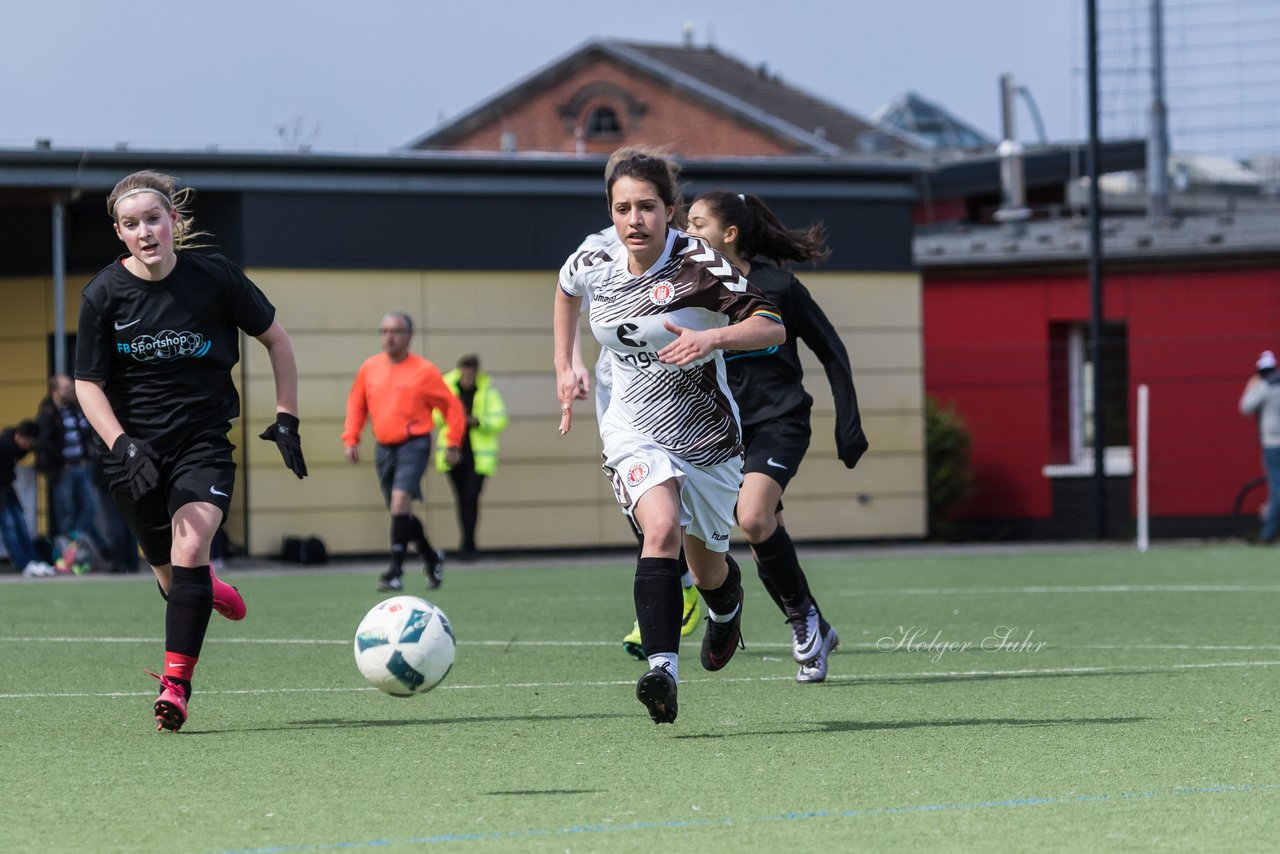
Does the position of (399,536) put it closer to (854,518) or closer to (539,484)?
(539,484)

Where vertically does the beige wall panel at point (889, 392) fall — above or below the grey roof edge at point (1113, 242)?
below

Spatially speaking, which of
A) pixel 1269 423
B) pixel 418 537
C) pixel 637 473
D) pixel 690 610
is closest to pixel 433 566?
pixel 418 537

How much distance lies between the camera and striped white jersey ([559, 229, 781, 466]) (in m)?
6.39

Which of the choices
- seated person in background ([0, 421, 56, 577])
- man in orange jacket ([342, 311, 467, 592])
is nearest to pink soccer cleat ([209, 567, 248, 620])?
man in orange jacket ([342, 311, 467, 592])

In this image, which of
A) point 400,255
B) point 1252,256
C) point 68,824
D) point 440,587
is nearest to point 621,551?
point 400,255

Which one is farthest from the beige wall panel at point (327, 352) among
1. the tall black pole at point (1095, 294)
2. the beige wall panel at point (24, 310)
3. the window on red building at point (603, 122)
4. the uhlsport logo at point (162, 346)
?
the window on red building at point (603, 122)

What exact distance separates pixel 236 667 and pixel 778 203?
44.3 ft

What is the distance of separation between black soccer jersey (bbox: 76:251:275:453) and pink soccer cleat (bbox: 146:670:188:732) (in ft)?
2.86

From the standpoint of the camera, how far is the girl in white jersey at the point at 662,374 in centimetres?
631

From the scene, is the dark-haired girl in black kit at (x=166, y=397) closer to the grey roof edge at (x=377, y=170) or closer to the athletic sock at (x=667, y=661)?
the athletic sock at (x=667, y=661)

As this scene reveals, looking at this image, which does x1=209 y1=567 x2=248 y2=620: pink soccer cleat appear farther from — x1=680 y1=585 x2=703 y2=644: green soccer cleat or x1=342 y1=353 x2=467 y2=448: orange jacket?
x1=342 y1=353 x2=467 y2=448: orange jacket

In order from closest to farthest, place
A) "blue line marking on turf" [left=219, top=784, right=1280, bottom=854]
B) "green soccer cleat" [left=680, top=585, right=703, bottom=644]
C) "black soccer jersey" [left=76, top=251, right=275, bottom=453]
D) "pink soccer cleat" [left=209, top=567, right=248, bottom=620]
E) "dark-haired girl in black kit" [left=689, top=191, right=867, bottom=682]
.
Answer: "blue line marking on turf" [left=219, top=784, right=1280, bottom=854] → "black soccer jersey" [left=76, top=251, right=275, bottom=453] → "pink soccer cleat" [left=209, top=567, right=248, bottom=620] → "dark-haired girl in black kit" [left=689, top=191, right=867, bottom=682] → "green soccer cleat" [left=680, top=585, right=703, bottom=644]

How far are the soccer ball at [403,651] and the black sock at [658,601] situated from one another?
2.14 ft

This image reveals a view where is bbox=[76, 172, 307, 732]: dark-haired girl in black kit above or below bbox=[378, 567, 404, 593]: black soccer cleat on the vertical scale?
above
